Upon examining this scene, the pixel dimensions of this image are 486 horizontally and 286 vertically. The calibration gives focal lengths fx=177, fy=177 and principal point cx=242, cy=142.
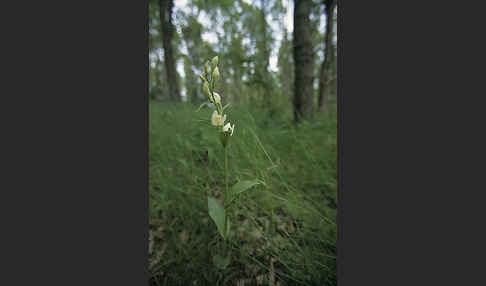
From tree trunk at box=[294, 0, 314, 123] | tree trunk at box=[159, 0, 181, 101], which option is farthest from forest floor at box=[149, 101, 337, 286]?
tree trunk at box=[159, 0, 181, 101]

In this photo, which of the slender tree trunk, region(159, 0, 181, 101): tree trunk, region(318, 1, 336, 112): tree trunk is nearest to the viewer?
region(159, 0, 181, 101): tree trunk

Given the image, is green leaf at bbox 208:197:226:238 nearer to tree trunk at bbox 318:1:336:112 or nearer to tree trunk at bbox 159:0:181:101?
tree trunk at bbox 159:0:181:101

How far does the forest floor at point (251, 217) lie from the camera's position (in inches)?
20.3

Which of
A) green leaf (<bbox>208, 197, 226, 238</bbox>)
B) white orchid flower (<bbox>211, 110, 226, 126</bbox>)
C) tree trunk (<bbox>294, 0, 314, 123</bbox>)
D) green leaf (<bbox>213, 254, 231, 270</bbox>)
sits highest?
tree trunk (<bbox>294, 0, 314, 123</bbox>)

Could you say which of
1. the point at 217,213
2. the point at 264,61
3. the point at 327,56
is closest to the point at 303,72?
the point at 264,61

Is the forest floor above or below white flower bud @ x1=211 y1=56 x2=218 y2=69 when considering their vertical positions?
below

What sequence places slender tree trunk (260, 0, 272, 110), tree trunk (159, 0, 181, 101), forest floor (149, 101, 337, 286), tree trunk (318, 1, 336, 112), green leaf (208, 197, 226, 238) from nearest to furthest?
1. green leaf (208, 197, 226, 238)
2. forest floor (149, 101, 337, 286)
3. tree trunk (159, 0, 181, 101)
4. slender tree trunk (260, 0, 272, 110)
5. tree trunk (318, 1, 336, 112)

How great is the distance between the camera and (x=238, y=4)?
109cm

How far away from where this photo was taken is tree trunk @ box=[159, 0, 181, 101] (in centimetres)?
112

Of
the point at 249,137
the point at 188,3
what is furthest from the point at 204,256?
the point at 188,3

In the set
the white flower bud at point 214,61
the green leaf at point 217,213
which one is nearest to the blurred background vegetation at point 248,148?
the green leaf at point 217,213

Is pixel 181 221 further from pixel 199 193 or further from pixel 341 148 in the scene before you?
pixel 341 148

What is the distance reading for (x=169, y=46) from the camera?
4.94ft

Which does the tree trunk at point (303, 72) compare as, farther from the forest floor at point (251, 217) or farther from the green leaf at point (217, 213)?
the green leaf at point (217, 213)
